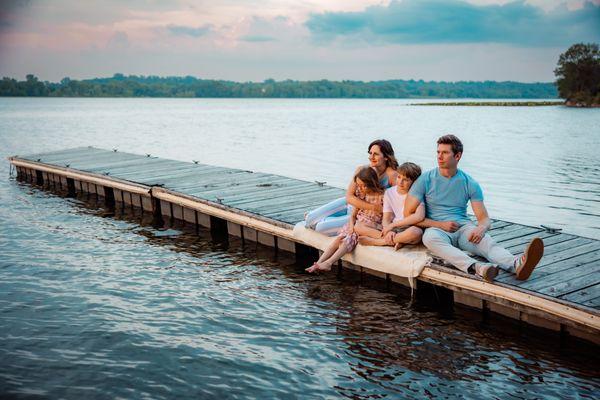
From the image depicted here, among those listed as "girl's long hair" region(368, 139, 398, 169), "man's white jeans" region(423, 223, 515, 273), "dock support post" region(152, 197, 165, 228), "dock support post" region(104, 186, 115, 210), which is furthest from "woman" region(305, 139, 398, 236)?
"dock support post" region(104, 186, 115, 210)

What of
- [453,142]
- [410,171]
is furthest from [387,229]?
[453,142]

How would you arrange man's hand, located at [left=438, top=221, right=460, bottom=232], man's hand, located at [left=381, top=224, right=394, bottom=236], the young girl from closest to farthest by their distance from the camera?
man's hand, located at [left=438, top=221, right=460, bottom=232] < man's hand, located at [left=381, top=224, right=394, bottom=236] < the young girl

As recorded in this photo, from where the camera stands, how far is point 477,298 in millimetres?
7551

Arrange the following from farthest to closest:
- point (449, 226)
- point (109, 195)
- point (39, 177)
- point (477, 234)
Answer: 1. point (39, 177)
2. point (109, 195)
3. point (449, 226)
4. point (477, 234)

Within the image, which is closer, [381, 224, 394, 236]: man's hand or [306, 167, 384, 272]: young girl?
[381, 224, 394, 236]: man's hand

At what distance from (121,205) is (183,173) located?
70.8 inches

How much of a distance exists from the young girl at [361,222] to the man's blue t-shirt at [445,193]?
0.79 metres

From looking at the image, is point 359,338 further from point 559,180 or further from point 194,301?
point 559,180

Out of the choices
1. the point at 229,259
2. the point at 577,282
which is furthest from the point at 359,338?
the point at 229,259

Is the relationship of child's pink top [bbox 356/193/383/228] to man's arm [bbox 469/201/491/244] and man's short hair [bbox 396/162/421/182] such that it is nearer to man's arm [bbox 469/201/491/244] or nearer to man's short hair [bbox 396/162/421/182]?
man's short hair [bbox 396/162/421/182]

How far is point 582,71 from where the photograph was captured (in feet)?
322

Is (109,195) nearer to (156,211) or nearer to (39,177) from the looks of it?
(156,211)

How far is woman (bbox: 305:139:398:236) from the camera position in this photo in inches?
331

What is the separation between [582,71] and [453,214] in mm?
102595
